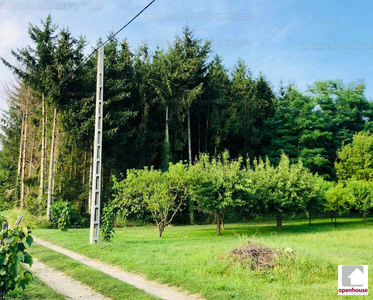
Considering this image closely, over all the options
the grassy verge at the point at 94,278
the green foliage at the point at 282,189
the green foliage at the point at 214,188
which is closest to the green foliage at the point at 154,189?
the green foliage at the point at 214,188

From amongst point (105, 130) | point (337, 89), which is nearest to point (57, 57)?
point (105, 130)

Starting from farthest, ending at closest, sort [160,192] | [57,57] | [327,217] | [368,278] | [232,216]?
[327,217], [232,216], [57,57], [160,192], [368,278]

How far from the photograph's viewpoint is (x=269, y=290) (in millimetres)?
7133

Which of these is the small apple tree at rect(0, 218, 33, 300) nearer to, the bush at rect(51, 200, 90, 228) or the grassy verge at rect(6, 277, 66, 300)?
the grassy verge at rect(6, 277, 66, 300)

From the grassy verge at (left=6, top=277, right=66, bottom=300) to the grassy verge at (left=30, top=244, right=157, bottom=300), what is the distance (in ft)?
2.87

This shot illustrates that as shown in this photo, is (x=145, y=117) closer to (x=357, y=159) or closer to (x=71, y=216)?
(x=71, y=216)

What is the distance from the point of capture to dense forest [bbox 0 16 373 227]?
26.7 meters

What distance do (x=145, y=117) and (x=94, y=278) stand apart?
73.8 feet

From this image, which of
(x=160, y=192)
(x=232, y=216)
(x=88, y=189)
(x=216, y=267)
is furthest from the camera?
(x=232, y=216)

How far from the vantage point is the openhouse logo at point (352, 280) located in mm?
7191

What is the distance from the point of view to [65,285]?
798cm

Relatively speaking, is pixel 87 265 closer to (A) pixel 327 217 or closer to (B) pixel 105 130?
(B) pixel 105 130

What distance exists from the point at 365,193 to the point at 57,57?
27197 mm

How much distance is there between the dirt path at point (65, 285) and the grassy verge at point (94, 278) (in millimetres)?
146
